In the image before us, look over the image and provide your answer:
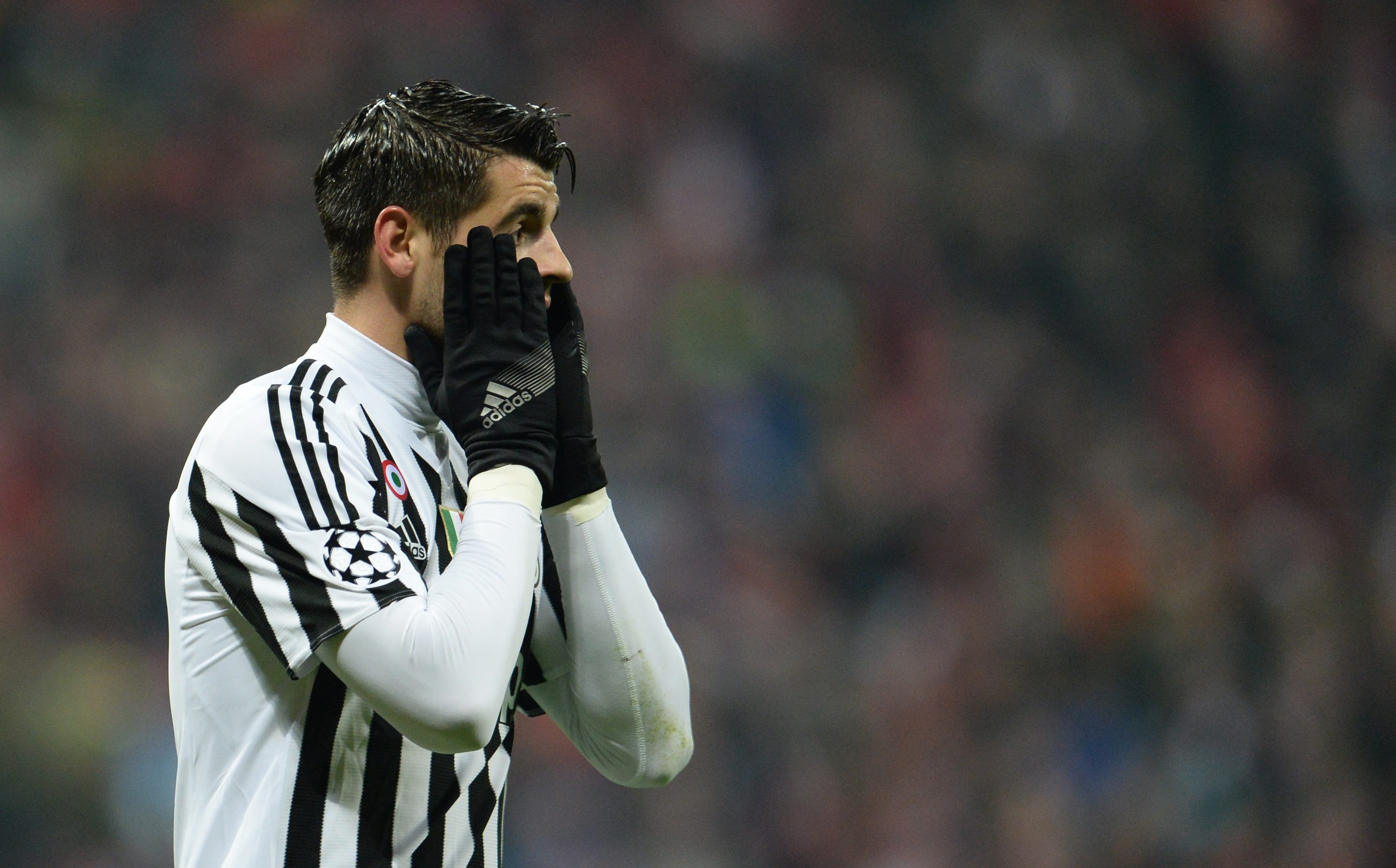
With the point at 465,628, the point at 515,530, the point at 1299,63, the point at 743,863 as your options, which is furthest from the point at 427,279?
the point at 1299,63

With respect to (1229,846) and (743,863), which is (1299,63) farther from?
(743,863)

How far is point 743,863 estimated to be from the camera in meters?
4.80

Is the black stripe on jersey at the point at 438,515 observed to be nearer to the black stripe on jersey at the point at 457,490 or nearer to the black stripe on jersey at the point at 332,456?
the black stripe on jersey at the point at 457,490

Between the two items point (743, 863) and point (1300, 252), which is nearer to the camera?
point (743, 863)

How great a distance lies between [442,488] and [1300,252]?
21.1 ft

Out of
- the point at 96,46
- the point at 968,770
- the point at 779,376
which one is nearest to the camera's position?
the point at 968,770

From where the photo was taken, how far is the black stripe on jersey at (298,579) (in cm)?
134

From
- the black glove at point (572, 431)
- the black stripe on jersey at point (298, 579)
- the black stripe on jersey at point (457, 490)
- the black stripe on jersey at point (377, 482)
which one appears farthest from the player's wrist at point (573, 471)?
the black stripe on jersey at point (298, 579)

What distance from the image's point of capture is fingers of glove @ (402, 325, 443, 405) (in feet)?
5.34

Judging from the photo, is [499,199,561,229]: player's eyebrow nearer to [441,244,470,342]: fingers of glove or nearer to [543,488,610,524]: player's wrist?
[441,244,470,342]: fingers of glove

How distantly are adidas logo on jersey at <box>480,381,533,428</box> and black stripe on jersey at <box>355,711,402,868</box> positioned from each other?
348mm

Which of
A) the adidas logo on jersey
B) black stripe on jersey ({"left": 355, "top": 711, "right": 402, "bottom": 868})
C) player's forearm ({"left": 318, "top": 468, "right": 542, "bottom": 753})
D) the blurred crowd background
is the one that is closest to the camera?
A: player's forearm ({"left": 318, "top": 468, "right": 542, "bottom": 753})

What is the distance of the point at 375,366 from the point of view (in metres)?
1.64

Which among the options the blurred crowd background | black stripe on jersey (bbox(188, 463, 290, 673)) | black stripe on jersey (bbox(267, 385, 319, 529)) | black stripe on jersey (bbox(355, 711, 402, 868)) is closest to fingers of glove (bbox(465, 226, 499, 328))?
black stripe on jersey (bbox(267, 385, 319, 529))
